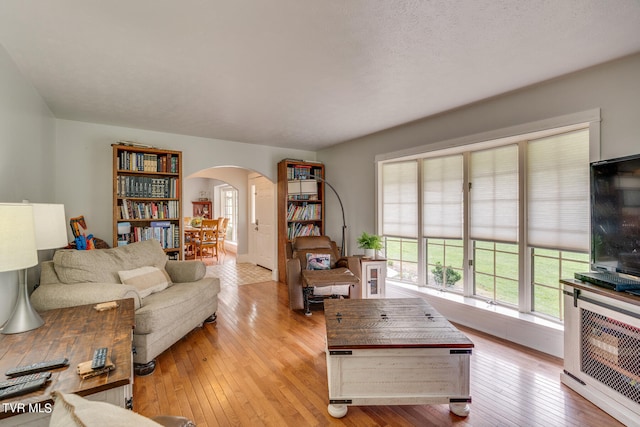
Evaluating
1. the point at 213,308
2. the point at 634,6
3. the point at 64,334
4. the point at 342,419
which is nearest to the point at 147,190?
the point at 213,308

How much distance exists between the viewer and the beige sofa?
7.05 ft

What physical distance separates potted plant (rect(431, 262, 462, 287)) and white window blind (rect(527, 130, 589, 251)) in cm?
95

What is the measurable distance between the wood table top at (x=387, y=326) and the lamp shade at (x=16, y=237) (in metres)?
1.69

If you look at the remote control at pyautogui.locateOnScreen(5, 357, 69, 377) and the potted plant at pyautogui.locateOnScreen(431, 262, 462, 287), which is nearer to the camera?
the remote control at pyautogui.locateOnScreen(5, 357, 69, 377)

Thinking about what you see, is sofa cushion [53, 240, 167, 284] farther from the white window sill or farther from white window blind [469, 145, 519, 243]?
white window blind [469, 145, 519, 243]

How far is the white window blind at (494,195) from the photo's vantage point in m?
2.89

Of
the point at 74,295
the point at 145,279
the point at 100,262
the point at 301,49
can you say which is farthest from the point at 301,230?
the point at 301,49

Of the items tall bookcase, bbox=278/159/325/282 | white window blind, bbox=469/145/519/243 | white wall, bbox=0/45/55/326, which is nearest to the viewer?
white wall, bbox=0/45/55/326

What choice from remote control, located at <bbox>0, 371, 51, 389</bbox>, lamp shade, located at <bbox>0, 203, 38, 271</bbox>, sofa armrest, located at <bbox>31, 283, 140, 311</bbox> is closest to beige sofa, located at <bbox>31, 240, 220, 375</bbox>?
sofa armrest, located at <bbox>31, 283, 140, 311</bbox>

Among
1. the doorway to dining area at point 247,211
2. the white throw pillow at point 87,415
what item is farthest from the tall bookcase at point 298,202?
the white throw pillow at point 87,415

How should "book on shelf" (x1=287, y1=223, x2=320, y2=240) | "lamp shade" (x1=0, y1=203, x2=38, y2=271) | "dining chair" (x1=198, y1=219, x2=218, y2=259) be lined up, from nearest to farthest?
"lamp shade" (x1=0, y1=203, x2=38, y2=271) < "book on shelf" (x1=287, y1=223, x2=320, y2=240) < "dining chair" (x1=198, y1=219, x2=218, y2=259)

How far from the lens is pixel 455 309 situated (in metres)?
3.22

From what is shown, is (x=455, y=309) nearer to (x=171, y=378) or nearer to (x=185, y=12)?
(x=171, y=378)

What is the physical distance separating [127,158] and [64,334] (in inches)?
108
